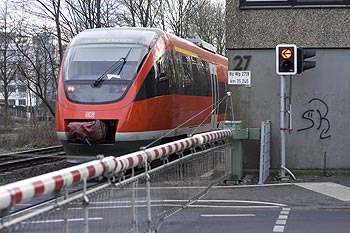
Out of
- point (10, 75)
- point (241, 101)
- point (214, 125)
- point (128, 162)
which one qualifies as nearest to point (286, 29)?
point (241, 101)

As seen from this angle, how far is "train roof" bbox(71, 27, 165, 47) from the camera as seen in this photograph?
15.8 metres

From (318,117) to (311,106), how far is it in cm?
33

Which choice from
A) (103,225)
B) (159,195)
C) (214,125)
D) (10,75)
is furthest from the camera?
(10,75)

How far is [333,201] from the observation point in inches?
448

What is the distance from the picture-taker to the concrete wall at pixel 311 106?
15.4m

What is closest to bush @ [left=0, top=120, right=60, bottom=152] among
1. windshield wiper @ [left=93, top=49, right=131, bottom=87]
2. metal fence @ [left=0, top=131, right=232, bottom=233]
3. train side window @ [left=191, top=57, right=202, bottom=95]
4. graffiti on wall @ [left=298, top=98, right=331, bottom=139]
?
train side window @ [left=191, top=57, right=202, bottom=95]

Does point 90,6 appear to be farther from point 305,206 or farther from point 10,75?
point 305,206

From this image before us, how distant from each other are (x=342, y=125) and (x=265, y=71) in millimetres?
2402

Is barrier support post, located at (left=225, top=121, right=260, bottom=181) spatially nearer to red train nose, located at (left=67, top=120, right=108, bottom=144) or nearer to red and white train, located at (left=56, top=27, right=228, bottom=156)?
red and white train, located at (left=56, top=27, right=228, bottom=156)

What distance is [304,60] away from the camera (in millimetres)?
14594

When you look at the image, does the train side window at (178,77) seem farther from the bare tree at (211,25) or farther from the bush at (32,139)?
the bare tree at (211,25)

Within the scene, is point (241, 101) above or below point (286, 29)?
below

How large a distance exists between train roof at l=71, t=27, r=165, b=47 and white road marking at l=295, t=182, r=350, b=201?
5.49 meters

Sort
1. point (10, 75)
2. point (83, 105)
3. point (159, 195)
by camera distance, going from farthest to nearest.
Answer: point (10, 75), point (83, 105), point (159, 195)
